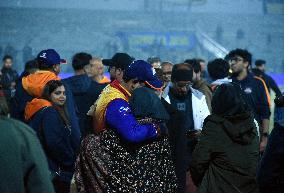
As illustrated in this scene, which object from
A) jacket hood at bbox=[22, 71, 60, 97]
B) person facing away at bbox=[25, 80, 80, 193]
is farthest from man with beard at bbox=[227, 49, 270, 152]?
person facing away at bbox=[25, 80, 80, 193]

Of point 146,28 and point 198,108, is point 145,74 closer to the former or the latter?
point 198,108

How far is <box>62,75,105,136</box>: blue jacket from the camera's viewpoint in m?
7.09

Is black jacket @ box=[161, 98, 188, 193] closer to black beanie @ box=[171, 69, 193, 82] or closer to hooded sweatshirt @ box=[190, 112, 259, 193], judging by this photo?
hooded sweatshirt @ box=[190, 112, 259, 193]

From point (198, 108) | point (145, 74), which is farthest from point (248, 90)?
point (145, 74)

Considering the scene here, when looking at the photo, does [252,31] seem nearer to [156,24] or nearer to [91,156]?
[156,24]

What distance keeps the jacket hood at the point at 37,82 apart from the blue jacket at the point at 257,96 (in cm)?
260

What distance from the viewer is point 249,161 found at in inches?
181

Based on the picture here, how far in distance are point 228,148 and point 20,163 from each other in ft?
6.89

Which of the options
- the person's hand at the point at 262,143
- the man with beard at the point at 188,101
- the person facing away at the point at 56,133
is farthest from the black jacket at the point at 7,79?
the person facing away at the point at 56,133

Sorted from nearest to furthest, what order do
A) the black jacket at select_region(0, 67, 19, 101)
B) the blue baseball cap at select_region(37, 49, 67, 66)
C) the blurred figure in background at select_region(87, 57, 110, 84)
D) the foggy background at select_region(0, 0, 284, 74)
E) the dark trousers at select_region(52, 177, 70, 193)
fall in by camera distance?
the dark trousers at select_region(52, 177, 70, 193) → the blue baseball cap at select_region(37, 49, 67, 66) → the blurred figure in background at select_region(87, 57, 110, 84) → the black jacket at select_region(0, 67, 19, 101) → the foggy background at select_region(0, 0, 284, 74)

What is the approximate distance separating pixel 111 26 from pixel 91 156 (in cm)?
3097

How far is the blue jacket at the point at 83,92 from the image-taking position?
7.09m

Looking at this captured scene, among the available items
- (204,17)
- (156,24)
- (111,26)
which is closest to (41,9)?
(111,26)

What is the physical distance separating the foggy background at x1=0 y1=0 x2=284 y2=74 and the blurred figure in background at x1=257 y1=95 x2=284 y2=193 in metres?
27.9
